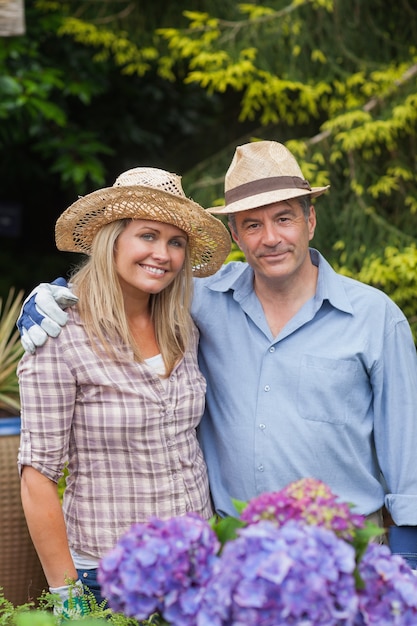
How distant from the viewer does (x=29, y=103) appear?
4.84 m

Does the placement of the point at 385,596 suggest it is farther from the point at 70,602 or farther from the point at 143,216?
the point at 143,216

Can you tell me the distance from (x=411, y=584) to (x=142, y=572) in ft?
1.28

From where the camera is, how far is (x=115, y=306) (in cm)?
232

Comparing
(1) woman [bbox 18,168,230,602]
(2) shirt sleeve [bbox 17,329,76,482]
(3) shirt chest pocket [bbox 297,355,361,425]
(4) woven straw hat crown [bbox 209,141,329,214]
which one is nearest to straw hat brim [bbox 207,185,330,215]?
(4) woven straw hat crown [bbox 209,141,329,214]

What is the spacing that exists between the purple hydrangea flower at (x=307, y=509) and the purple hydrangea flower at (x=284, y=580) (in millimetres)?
64

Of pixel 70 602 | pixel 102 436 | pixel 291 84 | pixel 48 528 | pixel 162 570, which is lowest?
pixel 70 602

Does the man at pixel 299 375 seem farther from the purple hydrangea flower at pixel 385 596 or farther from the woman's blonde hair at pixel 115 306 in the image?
the purple hydrangea flower at pixel 385 596

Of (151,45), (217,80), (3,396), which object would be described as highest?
(151,45)

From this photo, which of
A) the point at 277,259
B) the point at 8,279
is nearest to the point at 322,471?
the point at 277,259

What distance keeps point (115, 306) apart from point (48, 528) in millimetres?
608

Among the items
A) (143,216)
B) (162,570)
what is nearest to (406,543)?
(143,216)

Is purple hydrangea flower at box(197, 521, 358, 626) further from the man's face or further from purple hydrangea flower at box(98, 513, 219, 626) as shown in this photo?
the man's face

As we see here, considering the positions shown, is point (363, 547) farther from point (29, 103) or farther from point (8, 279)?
point (8, 279)

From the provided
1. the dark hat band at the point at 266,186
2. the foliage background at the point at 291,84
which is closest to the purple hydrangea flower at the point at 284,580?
the dark hat band at the point at 266,186
